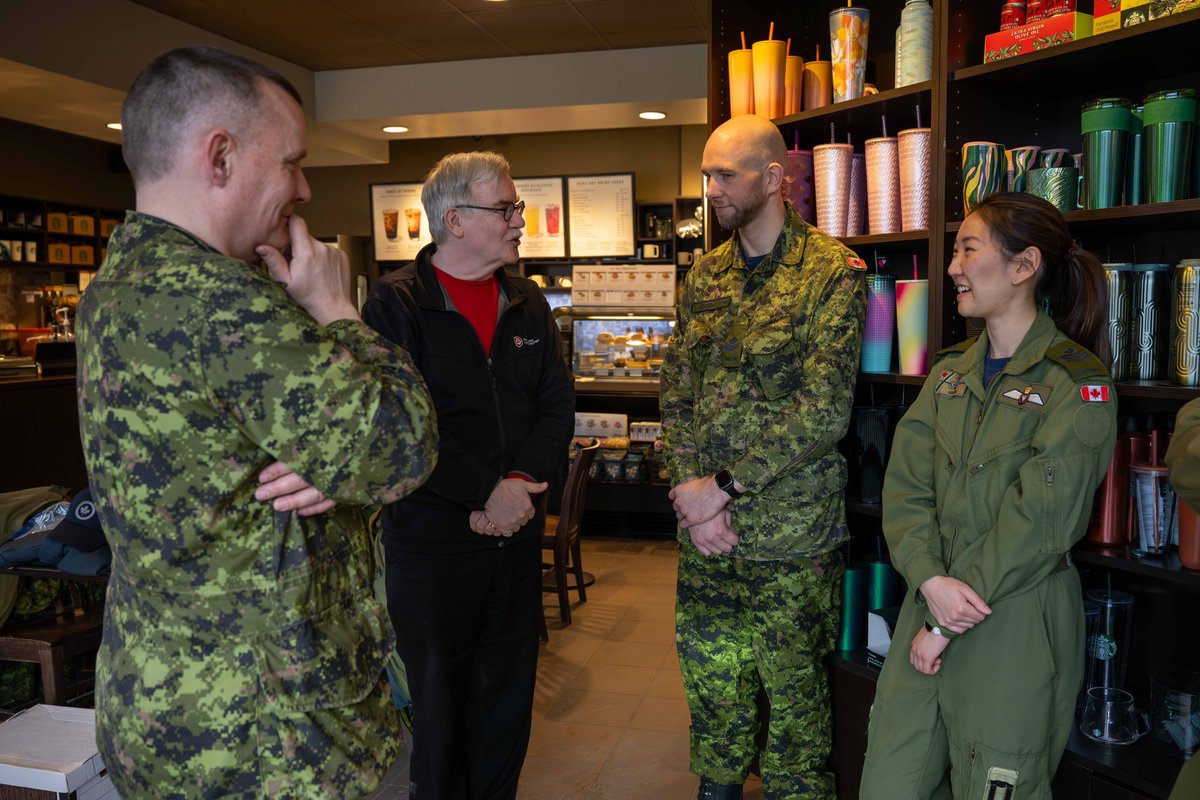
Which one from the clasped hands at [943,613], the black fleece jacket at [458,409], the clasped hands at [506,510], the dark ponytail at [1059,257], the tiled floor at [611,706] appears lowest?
the tiled floor at [611,706]

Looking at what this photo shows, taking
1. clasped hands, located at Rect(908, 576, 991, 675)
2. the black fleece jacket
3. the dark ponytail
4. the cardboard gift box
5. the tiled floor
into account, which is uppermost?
the cardboard gift box

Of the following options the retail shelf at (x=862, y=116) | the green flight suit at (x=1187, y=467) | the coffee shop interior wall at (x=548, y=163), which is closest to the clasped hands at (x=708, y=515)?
the green flight suit at (x=1187, y=467)

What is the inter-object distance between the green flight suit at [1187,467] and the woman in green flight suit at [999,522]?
0.22 m

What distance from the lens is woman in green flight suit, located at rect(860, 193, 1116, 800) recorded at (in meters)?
1.87

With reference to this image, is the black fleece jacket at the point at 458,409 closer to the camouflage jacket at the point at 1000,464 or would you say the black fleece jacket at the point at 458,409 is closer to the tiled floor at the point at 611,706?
the camouflage jacket at the point at 1000,464

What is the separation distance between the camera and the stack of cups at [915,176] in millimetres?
2502

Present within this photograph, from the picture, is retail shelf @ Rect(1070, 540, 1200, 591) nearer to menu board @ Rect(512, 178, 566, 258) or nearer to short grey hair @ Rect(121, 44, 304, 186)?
short grey hair @ Rect(121, 44, 304, 186)

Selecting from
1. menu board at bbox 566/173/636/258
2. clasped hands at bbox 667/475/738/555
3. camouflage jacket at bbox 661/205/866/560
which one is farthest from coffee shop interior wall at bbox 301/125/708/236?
clasped hands at bbox 667/475/738/555

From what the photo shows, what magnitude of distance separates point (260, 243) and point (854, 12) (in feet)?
6.71

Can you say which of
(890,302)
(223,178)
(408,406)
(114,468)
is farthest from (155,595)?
(890,302)

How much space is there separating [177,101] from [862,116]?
207 cm

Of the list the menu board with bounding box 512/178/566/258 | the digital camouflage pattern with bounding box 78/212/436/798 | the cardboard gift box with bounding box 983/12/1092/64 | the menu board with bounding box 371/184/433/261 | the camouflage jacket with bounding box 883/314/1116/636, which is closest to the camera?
the digital camouflage pattern with bounding box 78/212/436/798

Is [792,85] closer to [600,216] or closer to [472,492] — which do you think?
[472,492]

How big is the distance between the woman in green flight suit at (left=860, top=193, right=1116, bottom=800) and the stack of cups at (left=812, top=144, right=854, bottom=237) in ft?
2.27
